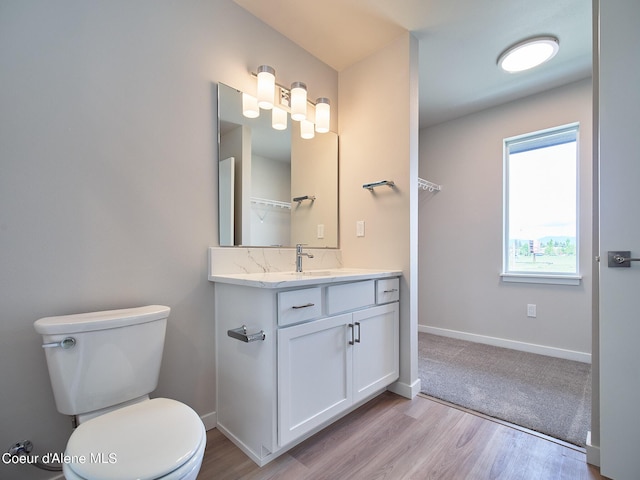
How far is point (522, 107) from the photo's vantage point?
285cm

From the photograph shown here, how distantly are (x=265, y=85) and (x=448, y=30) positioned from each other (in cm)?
131

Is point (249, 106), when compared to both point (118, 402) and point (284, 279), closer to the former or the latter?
point (284, 279)

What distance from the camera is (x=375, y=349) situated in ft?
5.93

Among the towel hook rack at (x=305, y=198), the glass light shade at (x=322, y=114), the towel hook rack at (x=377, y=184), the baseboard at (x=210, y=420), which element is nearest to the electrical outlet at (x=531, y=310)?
the towel hook rack at (x=377, y=184)

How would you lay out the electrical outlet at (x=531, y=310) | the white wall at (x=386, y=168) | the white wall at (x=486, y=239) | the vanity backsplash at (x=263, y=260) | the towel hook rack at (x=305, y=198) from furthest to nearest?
the electrical outlet at (x=531, y=310) < the white wall at (x=486, y=239) < the towel hook rack at (x=305, y=198) < the white wall at (x=386, y=168) < the vanity backsplash at (x=263, y=260)

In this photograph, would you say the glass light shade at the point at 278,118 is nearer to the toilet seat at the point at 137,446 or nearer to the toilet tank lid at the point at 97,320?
the toilet tank lid at the point at 97,320

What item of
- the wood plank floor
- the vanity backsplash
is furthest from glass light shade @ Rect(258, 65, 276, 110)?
the wood plank floor

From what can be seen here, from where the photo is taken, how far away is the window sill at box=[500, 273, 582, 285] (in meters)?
2.58

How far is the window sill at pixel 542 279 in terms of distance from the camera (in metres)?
2.58

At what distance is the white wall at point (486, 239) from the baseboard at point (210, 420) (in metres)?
2.61

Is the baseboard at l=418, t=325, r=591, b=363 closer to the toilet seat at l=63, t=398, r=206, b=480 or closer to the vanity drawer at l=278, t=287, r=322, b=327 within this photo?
the vanity drawer at l=278, t=287, r=322, b=327

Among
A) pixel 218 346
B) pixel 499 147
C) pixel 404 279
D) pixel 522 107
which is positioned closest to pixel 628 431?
pixel 404 279

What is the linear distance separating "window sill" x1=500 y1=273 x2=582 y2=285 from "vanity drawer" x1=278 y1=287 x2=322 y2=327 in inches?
92.4

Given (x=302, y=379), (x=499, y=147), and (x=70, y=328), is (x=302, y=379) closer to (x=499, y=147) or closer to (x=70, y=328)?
(x=70, y=328)
